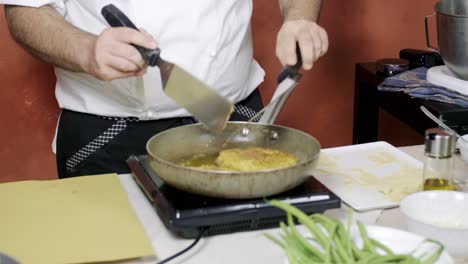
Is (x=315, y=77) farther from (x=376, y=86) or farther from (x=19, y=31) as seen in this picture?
(x=19, y=31)

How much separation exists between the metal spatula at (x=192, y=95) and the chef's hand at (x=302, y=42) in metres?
0.26

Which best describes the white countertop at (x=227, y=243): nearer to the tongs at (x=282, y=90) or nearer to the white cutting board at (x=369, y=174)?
the white cutting board at (x=369, y=174)

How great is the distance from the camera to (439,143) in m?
1.30

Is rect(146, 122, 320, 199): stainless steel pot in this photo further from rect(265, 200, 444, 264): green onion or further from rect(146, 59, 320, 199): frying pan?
rect(265, 200, 444, 264): green onion

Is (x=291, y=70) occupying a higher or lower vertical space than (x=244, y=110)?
higher

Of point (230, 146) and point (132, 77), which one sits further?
point (132, 77)

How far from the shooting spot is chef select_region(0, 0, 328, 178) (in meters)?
1.68

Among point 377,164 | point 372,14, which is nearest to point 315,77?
point 372,14

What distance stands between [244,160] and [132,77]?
52 cm

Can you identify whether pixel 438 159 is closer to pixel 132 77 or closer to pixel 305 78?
pixel 132 77

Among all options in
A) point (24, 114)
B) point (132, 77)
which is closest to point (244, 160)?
point (132, 77)

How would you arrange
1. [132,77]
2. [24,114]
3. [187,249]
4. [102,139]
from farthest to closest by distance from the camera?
[24,114] → [102,139] → [132,77] → [187,249]

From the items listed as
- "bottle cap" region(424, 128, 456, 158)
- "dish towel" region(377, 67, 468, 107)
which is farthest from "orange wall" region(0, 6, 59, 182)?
"bottle cap" region(424, 128, 456, 158)

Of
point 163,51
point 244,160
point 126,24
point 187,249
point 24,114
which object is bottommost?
point 24,114
